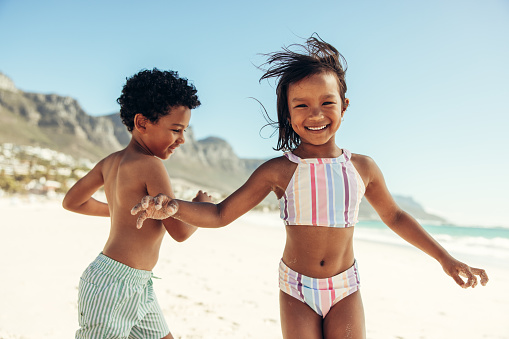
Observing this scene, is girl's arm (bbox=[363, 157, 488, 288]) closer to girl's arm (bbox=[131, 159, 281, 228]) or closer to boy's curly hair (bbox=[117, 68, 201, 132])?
girl's arm (bbox=[131, 159, 281, 228])

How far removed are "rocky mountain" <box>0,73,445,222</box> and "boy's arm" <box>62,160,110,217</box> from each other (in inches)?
2549

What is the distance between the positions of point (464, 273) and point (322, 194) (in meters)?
0.86

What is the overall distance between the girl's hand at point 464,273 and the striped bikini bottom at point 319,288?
1.73 ft

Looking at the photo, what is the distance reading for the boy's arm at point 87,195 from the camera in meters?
2.51

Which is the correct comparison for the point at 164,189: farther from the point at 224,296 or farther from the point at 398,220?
the point at 224,296

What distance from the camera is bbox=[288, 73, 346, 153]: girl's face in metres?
2.18

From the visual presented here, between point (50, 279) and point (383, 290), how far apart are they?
16.8ft

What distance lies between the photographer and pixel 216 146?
151m

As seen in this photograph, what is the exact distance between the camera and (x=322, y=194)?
2104 millimetres

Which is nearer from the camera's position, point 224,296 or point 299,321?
point 299,321

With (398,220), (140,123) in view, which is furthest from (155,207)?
(398,220)

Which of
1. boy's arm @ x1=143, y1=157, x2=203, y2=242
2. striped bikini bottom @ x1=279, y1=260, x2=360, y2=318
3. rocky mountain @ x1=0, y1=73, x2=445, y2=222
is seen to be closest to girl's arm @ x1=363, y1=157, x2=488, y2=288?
striped bikini bottom @ x1=279, y1=260, x2=360, y2=318

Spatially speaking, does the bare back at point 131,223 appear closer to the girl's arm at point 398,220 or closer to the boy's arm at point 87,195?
the boy's arm at point 87,195

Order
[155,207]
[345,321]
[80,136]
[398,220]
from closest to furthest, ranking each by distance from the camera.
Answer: [155,207] < [345,321] < [398,220] < [80,136]
